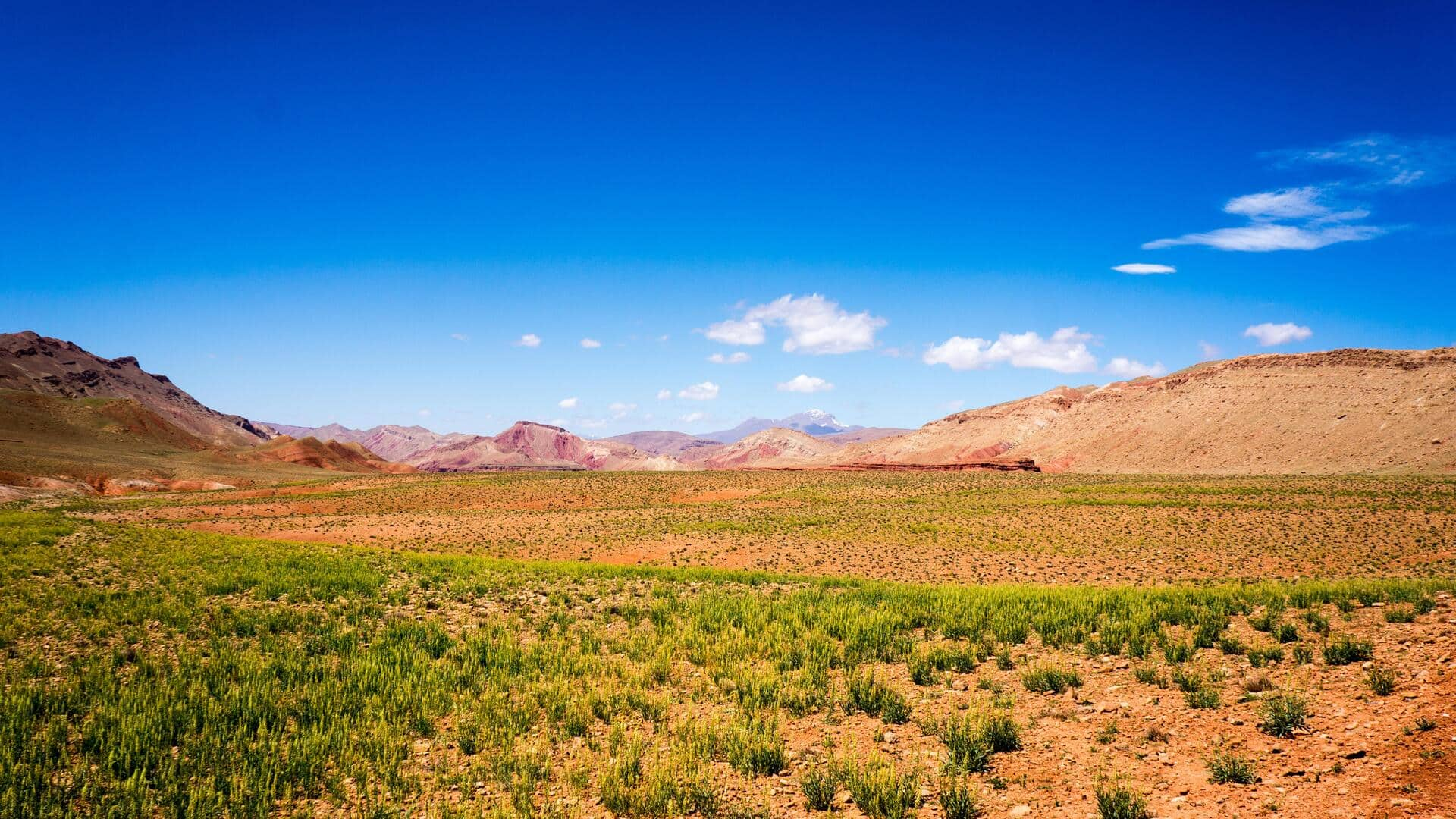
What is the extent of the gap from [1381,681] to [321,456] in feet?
545

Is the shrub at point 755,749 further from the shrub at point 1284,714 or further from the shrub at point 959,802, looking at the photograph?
the shrub at point 1284,714

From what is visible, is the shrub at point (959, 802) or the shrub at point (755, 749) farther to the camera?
the shrub at point (755, 749)

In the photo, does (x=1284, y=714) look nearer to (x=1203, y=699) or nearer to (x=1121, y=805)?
(x=1203, y=699)

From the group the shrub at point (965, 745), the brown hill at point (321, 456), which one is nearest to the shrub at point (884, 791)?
the shrub at point (965, 745)

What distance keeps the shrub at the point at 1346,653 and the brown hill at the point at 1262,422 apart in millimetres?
92619

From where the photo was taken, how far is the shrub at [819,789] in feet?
21.4

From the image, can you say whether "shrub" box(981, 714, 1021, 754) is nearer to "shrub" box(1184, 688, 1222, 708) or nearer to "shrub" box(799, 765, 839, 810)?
"shrub" box(799, 765, 839, 810)

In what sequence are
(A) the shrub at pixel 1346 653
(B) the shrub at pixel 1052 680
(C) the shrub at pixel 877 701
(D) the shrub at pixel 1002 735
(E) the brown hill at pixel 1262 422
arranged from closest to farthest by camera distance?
1. (D) the shrub at pixel 1002 735
2. (C) the shrub at pixel 877 701
3. (A) the shrub at pixel 1346 653
4. (B) the shrub at pixel 1052 680
5. (E) the brown hill at pixel 1262 422

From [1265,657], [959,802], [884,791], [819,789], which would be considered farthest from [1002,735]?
[1265,657]

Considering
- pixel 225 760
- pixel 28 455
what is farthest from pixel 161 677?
pixel 28 455

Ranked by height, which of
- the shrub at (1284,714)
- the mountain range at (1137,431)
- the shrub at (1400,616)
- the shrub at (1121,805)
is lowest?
the shrub at (1121,805)

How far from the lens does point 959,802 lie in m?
6.24

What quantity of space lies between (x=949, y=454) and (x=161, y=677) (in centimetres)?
14168

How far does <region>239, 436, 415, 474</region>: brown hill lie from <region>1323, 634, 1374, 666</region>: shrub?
147026mm
